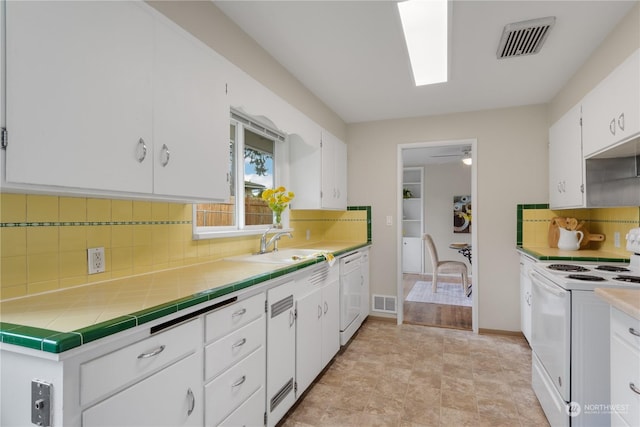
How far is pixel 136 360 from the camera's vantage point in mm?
1037

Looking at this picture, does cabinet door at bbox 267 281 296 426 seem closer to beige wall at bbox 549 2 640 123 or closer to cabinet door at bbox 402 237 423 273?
beige wall at bbox 549 2 640 123

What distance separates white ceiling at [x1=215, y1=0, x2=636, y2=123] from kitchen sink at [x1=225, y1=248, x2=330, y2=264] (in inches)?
59.5

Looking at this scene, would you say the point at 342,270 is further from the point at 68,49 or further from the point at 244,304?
the point at 68,49

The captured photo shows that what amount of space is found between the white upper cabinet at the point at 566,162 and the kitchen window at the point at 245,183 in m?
2.53

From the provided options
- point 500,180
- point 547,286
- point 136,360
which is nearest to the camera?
point 136,360

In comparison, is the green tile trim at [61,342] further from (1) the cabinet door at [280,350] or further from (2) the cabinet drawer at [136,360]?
(1) the cabinet door at [280,350]

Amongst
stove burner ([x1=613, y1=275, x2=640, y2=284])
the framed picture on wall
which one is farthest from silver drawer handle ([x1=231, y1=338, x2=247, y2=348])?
the framed picture on wall

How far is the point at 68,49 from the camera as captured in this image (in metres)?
1.09

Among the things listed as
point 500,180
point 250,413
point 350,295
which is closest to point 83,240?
point 250,413

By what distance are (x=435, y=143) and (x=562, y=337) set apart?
255cm

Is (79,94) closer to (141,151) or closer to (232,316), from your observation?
(141,151)

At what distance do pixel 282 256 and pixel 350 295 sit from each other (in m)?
0.96

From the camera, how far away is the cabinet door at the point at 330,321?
2.61 meters

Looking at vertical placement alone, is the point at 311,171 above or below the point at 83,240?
above
